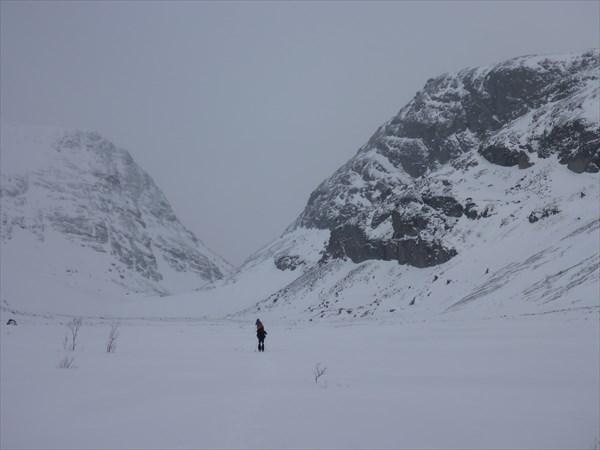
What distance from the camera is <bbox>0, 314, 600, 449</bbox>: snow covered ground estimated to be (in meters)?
8.20

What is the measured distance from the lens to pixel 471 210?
239 ft

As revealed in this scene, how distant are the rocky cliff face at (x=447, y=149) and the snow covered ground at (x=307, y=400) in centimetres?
5562

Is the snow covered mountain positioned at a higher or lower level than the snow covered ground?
higher

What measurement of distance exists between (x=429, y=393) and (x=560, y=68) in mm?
114556

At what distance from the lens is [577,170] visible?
226 ft

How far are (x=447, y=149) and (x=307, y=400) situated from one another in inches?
4360

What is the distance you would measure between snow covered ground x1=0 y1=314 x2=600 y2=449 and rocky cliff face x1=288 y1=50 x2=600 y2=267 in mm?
55623

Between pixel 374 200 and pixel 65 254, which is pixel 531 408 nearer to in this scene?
pixel 374 200

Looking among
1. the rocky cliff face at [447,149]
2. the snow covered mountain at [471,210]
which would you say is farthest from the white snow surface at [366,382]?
the rocky cliff face at [447,149]

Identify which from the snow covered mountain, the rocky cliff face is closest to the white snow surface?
the snow covered mountain

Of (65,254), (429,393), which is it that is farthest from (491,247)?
(65,254)

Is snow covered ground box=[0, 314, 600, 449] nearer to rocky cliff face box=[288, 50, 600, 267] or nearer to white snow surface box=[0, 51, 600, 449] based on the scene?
white snow surface box=[0, 51, 600, 449]

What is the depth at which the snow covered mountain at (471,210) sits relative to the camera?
46.6m

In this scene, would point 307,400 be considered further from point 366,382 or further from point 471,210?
point 471,210
